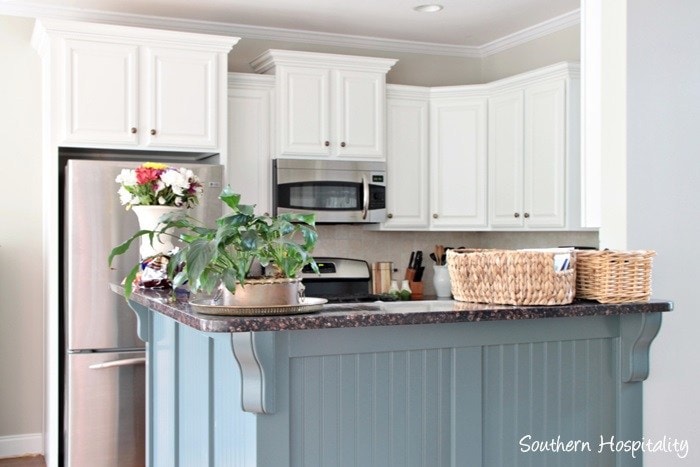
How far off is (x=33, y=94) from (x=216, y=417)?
3163 mm

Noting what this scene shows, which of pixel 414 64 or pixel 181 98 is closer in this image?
pixel 181 98

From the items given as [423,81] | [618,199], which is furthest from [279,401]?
[423,81]

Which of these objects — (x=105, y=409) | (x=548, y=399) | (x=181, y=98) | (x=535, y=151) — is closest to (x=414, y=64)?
(x=535, y=151)

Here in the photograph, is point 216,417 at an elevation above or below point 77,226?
below

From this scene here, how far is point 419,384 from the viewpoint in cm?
227

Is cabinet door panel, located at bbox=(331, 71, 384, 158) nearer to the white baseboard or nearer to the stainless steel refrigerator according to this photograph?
the stainless steel refrigerator

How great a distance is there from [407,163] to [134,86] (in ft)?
5.78

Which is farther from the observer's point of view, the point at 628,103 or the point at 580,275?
the point at 628,103

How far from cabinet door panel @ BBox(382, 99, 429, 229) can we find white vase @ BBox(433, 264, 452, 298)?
329 millimetres

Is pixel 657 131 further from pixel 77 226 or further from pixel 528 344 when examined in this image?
pixel 77 226

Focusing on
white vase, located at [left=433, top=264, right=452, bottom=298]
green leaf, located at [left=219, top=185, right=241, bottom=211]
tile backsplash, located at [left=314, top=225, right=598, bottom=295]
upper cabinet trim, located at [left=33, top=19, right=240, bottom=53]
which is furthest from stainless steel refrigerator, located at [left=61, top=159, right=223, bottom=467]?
green leaf, located at [left=219, top=185, right=241, bottom=211]

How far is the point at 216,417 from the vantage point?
8.00 ft

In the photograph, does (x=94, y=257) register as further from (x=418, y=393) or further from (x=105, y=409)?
(x=418, y=393)

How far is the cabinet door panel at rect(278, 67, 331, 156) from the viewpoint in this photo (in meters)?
5.06
